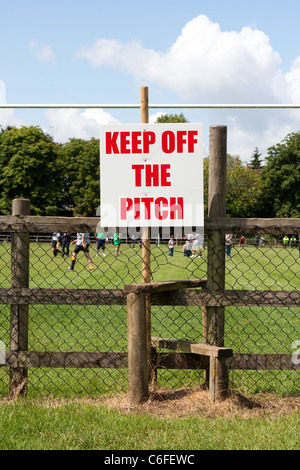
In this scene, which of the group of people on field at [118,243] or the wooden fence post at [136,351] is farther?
the group of people on field at [118,243]

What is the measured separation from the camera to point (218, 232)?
15.9 ft

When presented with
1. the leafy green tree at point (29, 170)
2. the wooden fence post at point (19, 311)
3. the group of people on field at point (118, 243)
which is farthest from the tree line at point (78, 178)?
the wooden fence post at point (19, 311)

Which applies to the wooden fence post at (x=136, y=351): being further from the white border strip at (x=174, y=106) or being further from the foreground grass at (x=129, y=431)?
the white border strip at (x=174, y=106)

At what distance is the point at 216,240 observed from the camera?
4.86m

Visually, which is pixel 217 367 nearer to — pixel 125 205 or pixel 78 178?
pixel 125 205

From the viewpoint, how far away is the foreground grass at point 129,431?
148 inches

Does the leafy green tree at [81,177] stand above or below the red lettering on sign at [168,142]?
above

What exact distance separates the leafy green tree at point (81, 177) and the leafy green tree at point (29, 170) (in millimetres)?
2792

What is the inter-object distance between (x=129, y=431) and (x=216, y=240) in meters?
1.74

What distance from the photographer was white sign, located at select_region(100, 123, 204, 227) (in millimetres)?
4742

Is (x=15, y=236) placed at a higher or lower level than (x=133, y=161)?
lower

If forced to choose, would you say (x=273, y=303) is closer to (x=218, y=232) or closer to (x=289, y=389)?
(x=218, y=232)
